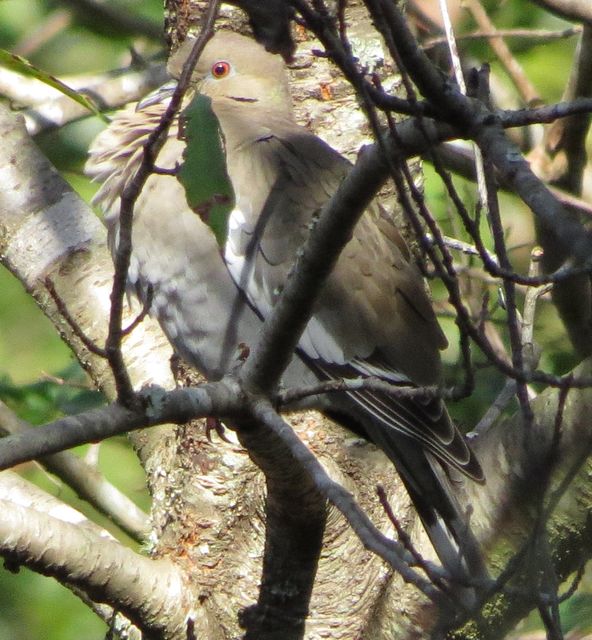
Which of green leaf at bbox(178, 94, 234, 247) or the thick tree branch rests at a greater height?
green leaf at bbox(178, 94, 234, 247)

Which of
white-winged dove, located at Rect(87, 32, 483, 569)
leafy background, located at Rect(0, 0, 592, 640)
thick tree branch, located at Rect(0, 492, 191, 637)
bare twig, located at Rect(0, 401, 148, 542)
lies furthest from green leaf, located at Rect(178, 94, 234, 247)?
leafy background, located at Rect(0, 0, 592, 640)

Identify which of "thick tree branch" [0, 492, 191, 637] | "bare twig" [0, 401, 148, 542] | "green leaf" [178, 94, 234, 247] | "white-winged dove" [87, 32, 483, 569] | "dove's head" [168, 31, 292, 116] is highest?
"dove's head" [168, 31, 292, 116]

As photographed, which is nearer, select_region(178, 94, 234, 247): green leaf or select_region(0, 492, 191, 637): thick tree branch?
select_region(178, 94, 234, 247): green leaf

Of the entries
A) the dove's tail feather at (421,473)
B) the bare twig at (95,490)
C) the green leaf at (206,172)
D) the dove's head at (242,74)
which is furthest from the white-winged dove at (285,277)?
the green leaf at (206,172)

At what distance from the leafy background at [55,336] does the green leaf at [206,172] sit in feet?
5.25

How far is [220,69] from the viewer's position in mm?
3160

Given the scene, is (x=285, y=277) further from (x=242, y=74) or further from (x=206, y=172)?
(x=206, y=172)

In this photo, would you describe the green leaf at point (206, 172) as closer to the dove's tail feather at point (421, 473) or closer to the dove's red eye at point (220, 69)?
the dove's tail feather at point (421, 473)

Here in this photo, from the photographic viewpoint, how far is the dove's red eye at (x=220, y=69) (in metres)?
3.15

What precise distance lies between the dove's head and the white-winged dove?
241 millimetres

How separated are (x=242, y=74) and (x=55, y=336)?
173cm

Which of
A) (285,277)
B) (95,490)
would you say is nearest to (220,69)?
(285,277)

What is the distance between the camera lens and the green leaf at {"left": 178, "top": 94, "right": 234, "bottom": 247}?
5.05 ft

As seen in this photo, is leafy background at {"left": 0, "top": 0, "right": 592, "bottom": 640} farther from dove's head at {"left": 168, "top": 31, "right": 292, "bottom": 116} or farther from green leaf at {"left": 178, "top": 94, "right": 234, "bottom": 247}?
green leaf at {"left": 178, "top": 94, "right": 234, "bottom": 247}
